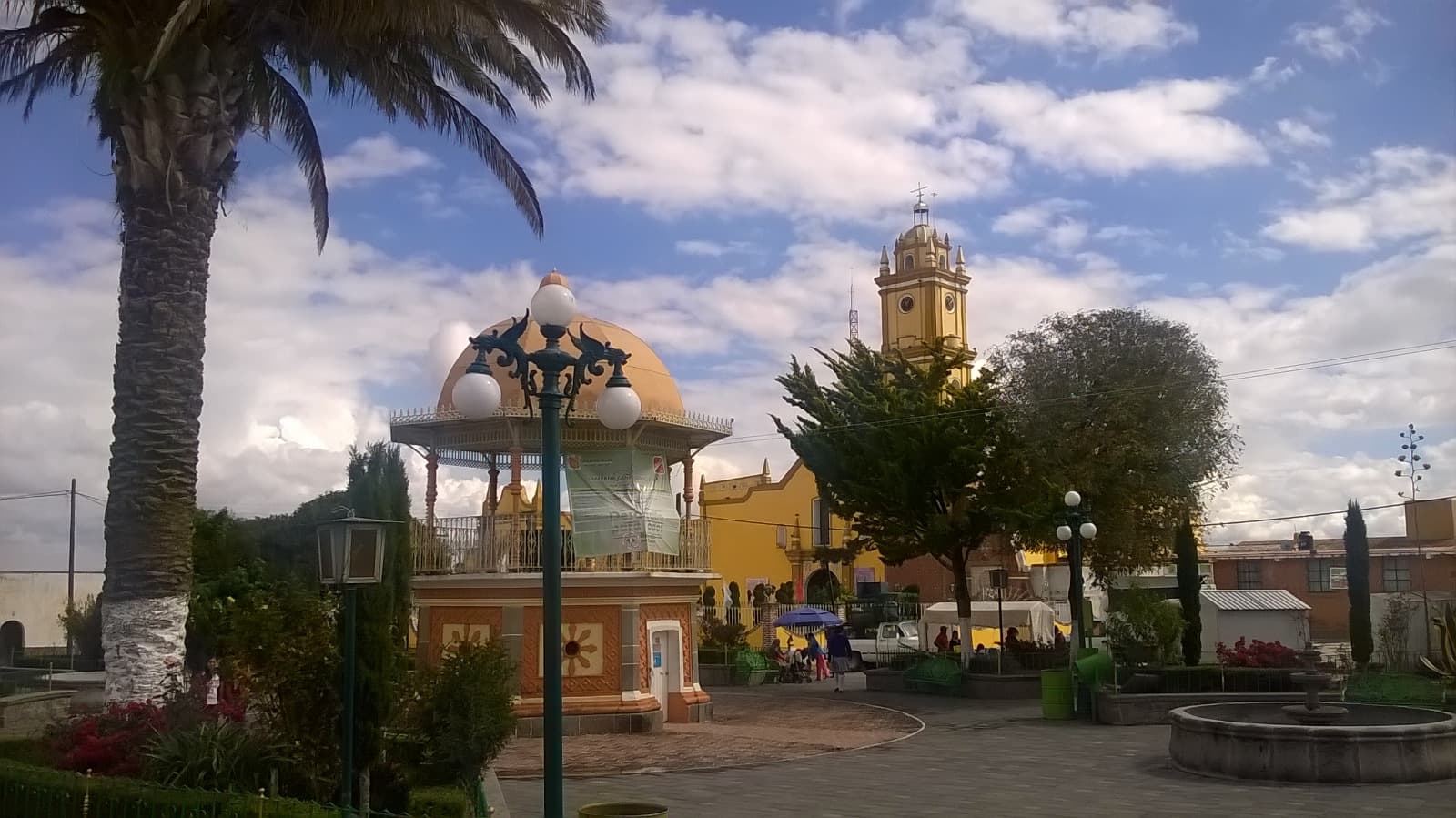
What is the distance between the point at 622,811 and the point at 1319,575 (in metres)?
49.5

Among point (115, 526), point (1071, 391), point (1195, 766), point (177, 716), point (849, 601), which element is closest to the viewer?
point (177, 716)

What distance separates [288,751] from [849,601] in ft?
139

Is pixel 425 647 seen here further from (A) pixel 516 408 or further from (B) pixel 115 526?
(B) pixel 115 526

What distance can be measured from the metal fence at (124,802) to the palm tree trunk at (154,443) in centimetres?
164

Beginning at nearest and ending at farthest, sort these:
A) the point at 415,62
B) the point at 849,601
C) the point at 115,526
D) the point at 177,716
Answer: the point at 177,716, the point at 115,526, the point at 415,62, the point at 849,601

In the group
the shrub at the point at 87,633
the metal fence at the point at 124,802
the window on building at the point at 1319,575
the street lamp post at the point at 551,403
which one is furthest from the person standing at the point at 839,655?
the window on building at the point at 1319,575

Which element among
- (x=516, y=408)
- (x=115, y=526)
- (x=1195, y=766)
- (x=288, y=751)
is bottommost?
(x=1195, y=766)

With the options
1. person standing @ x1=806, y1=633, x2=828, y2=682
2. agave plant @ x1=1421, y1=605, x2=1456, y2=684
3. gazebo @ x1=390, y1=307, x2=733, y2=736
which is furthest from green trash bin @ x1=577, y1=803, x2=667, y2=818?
person standing @ x1=806, y1=633, x2=828, y2=682

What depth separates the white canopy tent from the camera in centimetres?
3481

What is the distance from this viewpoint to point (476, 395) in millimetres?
7578

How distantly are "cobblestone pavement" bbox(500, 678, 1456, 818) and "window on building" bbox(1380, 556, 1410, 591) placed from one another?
33481 mm

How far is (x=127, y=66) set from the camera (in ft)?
36.2

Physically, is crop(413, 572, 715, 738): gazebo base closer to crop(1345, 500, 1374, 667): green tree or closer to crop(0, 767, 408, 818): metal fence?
crop(0, 767, 408, 818): metal fence

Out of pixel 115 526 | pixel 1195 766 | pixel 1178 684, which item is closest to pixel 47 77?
pixel 115 526
